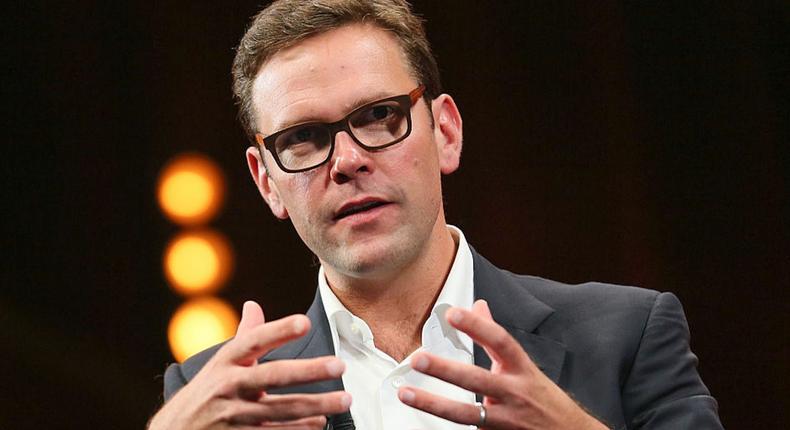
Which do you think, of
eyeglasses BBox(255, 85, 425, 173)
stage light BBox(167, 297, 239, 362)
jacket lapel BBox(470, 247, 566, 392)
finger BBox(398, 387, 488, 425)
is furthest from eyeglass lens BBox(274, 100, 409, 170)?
stage light BBox(167, 297, 239, 362)

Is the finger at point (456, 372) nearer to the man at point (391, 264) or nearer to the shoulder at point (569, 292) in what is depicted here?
the man at point (391, 264)

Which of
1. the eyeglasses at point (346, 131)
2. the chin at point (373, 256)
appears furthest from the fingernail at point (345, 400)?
the eyeglasses at point (346, 131)

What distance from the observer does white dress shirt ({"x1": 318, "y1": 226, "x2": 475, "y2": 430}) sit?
2.07 metres

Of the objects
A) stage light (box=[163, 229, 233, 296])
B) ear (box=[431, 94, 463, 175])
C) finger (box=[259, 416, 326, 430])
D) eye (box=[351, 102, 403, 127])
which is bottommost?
stage light (box=[163, 229, 233, 296])

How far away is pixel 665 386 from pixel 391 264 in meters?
0.61

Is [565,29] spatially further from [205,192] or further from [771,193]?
[205,192]

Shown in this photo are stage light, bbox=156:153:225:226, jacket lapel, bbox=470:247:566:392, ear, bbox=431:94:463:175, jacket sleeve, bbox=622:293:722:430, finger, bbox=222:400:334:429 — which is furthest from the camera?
stage light, bbox=156:153:225:226

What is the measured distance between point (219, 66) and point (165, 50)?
0.21 metres

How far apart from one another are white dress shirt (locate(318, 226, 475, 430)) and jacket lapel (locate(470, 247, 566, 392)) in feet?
0.11

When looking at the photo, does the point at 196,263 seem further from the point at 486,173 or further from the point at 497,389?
the point at 497,389

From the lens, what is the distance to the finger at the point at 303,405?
1.55m

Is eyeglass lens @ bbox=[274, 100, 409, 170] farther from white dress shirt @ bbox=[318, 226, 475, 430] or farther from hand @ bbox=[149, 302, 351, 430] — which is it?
hand @ bbox=[149, 302, 351, 430]

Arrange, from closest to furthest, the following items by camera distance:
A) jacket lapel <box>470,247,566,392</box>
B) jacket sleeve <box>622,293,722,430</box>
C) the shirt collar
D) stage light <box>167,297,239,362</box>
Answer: jacket sleeve <box>622,293,722,430</box> → jacket lapel <box>470,247,566,392</box> → the shirt collar → stage light <box>167,297,239,362</box>

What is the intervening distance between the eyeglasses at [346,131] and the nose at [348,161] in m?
0.01
